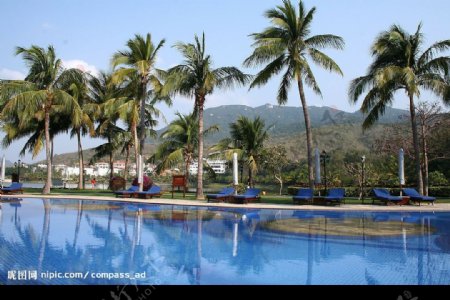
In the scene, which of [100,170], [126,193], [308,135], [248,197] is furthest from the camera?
[100,170]

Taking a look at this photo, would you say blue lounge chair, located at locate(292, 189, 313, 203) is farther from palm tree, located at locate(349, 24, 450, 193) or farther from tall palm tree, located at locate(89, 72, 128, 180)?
tall palm tree, located at locate(89, 72, 128, 180)

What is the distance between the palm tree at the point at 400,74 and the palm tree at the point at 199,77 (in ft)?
21.5

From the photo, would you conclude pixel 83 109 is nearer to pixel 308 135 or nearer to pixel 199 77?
pixel 199 77

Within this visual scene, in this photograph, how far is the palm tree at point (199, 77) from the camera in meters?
20.9

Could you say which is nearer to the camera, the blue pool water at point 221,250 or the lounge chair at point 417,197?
the blue pool water at point 221,250

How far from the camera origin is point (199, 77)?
69.7 feet

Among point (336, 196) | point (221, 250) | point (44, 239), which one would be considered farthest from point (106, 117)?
point (221, 250)

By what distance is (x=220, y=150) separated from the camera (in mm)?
28281

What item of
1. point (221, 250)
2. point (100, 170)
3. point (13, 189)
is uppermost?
point (100, 170)

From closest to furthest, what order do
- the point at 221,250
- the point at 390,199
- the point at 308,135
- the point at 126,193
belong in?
the point at 221,250
the point at 390,199
the point at 308,135
the point at 126,193

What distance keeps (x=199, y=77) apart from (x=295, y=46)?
5.42 metres

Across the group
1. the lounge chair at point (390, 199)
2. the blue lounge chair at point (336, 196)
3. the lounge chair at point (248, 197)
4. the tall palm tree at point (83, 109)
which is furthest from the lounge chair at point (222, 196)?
the tall palm tree at point (83, 109)

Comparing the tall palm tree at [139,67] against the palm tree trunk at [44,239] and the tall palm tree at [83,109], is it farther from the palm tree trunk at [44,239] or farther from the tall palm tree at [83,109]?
the palm tree trunk at [44,239]
